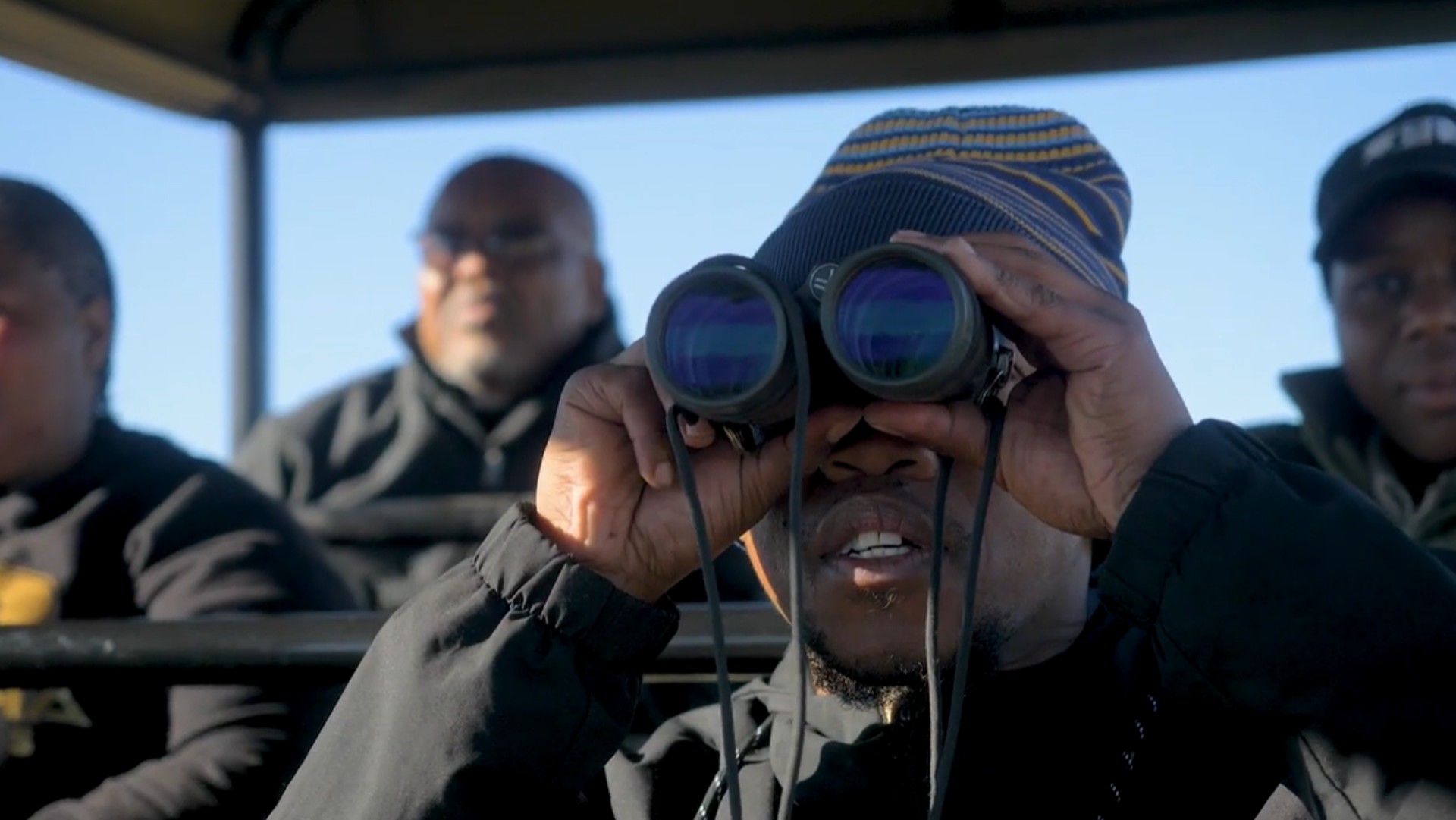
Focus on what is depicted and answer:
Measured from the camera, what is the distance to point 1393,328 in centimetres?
335

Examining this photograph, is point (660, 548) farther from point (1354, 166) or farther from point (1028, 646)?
point (1354, 166)

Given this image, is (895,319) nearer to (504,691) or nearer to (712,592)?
(712,592)

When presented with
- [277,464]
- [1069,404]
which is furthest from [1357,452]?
[277,464]

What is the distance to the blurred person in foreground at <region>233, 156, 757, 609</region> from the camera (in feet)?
15.2

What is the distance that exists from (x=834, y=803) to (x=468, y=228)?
3.07m

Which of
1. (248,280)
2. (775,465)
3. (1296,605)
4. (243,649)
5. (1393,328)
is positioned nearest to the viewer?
(1296,605)

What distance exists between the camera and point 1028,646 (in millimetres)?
1980

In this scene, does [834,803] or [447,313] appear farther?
[447,313]

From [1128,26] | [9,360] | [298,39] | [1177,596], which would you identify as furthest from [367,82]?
[1177,596]

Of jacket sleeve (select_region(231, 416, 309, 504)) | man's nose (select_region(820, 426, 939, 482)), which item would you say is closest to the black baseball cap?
man's nose (select_region(820, 426, 939, 482))

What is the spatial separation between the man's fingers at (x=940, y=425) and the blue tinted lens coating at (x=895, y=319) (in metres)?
0.09

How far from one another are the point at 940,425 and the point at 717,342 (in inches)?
8.2

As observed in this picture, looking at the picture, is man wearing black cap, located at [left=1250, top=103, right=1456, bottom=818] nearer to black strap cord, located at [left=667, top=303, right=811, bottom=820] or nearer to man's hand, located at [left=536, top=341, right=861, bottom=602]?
man's hand, located at [left=536, top=341, right=861, bottom=602]

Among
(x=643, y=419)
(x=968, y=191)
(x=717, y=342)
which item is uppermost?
(x=968, y=191)
